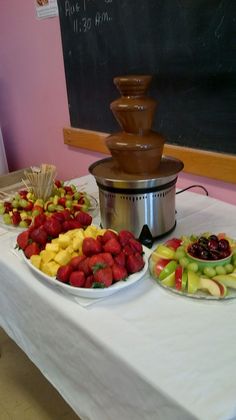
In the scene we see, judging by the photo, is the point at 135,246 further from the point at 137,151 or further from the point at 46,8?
the point at 46,8

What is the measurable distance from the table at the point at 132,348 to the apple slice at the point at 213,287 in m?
0.02

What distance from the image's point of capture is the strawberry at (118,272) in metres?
0.74

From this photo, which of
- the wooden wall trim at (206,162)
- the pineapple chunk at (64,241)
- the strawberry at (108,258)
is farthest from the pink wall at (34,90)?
the strawberry at (108,258)

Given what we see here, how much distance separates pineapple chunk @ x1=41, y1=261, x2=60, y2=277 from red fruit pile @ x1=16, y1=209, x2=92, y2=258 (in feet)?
0.23

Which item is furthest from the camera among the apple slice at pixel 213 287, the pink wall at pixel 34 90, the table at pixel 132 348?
the pink wall at pixel 34 90

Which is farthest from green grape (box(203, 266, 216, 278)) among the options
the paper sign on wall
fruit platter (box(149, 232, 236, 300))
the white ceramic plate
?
the paper sign on wall

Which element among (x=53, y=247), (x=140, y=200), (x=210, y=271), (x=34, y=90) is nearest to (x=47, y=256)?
(x=53, y=247)

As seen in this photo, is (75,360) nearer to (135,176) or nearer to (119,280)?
(119,280)

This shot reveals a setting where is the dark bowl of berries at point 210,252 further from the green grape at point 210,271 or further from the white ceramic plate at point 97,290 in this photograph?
the white ceramic plate at point 97,290

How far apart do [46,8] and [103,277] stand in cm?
154

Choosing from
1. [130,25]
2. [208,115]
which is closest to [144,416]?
[208,115]

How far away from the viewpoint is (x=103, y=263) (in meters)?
0.74

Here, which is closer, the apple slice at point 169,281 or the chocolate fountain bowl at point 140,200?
the apple slice at point 169,281

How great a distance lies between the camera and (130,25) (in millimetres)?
1349
